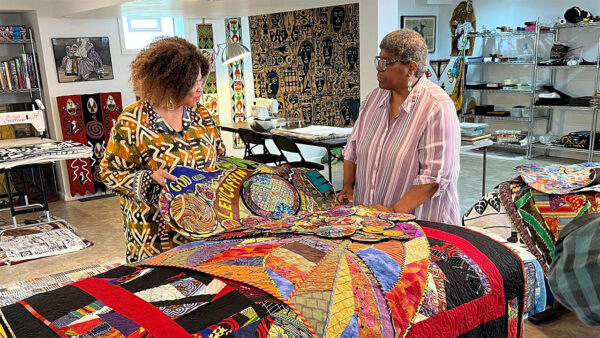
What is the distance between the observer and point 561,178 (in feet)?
8.84

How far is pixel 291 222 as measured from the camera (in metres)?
1.60

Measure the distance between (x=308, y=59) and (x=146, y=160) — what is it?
6487 mm

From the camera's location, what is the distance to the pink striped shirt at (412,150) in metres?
2.02

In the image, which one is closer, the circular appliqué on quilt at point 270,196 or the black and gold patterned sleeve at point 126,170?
the circular appliqué on quilt at point 270,196

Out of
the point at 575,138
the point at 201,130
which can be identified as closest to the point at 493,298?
the point at 201,130

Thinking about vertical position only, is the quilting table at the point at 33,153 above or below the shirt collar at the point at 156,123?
below

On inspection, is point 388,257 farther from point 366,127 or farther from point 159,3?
point 159,3

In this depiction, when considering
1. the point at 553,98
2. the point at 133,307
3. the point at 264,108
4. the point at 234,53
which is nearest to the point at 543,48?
the point at 553,98

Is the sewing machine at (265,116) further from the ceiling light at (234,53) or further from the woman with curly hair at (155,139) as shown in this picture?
the woman with curly hair at (155,139)

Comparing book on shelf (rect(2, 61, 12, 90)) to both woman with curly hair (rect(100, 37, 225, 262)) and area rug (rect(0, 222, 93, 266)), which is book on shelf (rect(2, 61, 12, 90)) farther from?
woman with curly hair (rect(100, 37, 225, 262))

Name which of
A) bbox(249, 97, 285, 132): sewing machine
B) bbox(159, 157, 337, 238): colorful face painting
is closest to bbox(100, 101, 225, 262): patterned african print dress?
bbox(159, 157, 337, 238): colorful face painting

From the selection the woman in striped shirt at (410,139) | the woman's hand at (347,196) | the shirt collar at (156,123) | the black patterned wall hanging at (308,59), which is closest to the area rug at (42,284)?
the shirt collar at (156,123)

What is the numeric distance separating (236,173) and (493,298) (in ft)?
3.31

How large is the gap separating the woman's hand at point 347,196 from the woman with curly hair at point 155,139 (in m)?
0.59
